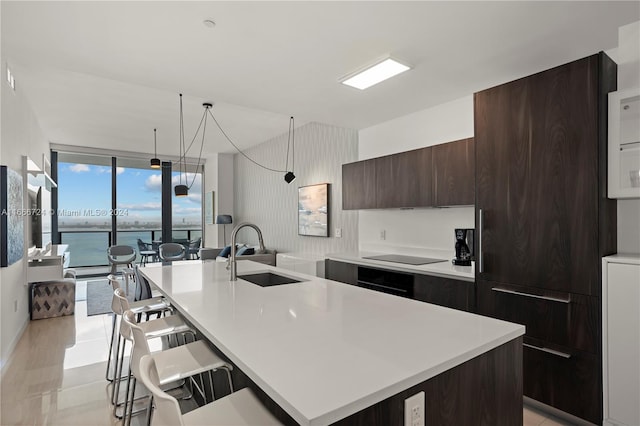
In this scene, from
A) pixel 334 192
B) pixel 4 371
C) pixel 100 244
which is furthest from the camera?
pixel 100 244

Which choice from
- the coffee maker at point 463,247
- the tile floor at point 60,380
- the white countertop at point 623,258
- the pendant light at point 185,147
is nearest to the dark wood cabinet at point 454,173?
the coffee maker at point 463,247

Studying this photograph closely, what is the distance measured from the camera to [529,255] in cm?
249

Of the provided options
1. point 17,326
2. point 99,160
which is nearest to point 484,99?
point 17,326

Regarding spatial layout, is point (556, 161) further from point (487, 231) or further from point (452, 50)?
point (452, 50)

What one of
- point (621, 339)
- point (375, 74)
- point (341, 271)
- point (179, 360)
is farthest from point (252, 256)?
point (621, 339)

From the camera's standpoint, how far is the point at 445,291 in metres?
2.98

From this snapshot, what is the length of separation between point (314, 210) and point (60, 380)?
366 cm

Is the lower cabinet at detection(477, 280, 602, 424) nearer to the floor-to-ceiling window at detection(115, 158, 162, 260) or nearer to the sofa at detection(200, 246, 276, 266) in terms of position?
the sofa at detection(200, 246, 276, 266)

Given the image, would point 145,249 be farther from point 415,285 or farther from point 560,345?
point 560,345

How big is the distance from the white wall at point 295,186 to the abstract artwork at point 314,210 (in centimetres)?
9

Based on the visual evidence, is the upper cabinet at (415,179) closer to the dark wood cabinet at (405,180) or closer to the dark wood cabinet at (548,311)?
the dark wood cabinet at (405,180)

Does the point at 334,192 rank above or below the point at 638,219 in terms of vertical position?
above

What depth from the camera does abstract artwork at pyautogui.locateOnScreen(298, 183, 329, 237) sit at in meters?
5.35

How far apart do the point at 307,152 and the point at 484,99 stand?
11.3 feet
